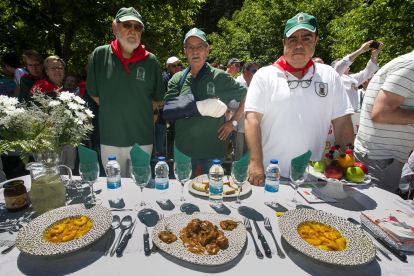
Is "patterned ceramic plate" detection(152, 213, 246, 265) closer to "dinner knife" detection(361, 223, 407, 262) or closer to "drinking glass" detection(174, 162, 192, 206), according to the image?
"drinking glass" detection(174, 162, 192, 206)

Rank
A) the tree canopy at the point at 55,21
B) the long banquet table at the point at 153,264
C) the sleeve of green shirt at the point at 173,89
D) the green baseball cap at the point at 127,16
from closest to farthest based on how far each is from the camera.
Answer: the long banquet table at the point at 153,264 < the green baseball cap at the point at 127,16 < the sleeve of green shirt at the point at 173,89 < the tree canopy at the point at 55,21

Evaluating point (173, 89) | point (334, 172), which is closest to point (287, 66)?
point (334, 172)

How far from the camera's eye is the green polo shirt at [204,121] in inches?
98.5

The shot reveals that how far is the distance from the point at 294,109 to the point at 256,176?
68cm

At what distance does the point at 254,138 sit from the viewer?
→ 198cm

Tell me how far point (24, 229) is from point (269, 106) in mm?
1884

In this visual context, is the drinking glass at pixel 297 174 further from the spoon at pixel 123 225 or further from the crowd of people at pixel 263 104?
the spoon at pixel 123 225

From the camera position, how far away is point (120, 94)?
245 centimetres

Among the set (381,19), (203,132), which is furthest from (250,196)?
(381,19)

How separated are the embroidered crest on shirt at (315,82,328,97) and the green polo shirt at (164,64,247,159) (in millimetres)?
815

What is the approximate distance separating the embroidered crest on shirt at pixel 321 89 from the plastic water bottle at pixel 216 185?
1158 millimetres

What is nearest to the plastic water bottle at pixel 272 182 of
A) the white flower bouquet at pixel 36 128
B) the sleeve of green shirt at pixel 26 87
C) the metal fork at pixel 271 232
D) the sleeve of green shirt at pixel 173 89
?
the metal fork at pixel 271 232

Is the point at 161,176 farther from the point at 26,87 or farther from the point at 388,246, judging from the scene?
the point at 26,87

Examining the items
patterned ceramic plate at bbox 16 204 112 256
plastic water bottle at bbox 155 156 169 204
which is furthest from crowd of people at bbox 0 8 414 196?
patterned ceramic plate at bbox 16 204 112 256
